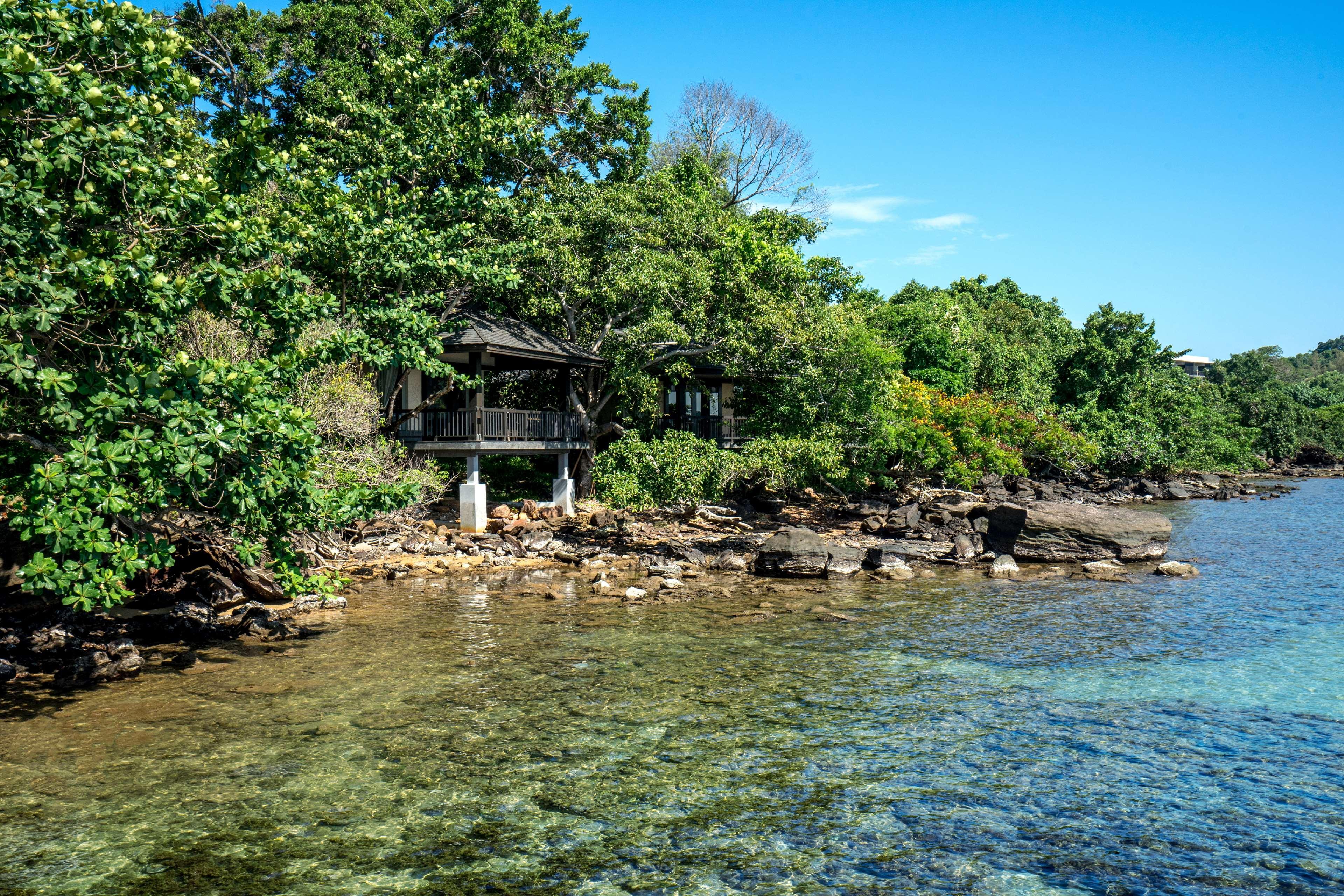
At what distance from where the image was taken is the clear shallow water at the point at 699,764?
730cm

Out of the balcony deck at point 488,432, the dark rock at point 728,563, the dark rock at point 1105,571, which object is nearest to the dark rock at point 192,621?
the balcony deck at point 488,432

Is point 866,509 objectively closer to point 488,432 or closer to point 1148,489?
point 488,432

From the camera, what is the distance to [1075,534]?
80.2 ft

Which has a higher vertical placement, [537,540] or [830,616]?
[537,540]

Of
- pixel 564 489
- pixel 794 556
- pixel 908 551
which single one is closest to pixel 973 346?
pixel 908 551

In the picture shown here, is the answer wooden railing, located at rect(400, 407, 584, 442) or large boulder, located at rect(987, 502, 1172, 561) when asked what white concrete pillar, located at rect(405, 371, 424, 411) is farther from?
large boulder, located at rect(987, 502, 1172, 561)

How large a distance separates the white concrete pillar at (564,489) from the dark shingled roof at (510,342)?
3153mm

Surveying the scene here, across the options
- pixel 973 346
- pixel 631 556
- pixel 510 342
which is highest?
pixel 973 346

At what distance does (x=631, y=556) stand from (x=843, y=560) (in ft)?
17.7

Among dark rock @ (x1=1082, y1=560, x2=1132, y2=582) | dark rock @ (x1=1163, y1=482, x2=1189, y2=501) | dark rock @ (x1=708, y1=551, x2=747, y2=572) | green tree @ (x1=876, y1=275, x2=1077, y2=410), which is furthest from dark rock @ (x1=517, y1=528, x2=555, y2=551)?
dark rock @ (x1=1163, y1=482, x2=1189, y2=501)

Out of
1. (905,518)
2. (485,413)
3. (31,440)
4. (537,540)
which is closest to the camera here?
(31,440)

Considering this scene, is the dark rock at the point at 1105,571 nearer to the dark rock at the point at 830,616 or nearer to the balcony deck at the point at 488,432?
the dark rock at the point at 830,616

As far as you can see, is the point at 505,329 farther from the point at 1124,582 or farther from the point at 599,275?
the point at 1124,582

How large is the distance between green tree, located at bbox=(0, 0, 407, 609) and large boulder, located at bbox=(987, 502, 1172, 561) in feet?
61.7
